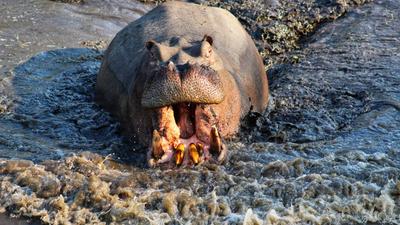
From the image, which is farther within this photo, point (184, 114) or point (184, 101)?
point (184, 114)

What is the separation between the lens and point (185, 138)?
6.54m

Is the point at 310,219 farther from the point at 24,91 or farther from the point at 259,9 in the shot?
the point at 259,9

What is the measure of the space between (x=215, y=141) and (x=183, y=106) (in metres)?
0.45

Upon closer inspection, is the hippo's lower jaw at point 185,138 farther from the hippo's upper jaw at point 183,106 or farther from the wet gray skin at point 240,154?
the wet gray skin at point 240,154

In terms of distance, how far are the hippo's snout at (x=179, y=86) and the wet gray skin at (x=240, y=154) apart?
0.70m

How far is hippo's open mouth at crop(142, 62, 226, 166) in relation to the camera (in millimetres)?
6068

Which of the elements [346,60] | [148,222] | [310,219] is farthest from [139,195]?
[346,60]

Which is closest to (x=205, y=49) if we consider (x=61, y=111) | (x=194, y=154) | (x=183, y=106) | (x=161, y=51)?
(x=161, y=51)

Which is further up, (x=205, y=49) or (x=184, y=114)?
(x=205, y=49)

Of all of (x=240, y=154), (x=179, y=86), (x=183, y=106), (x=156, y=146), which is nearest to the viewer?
(x=179, y=86)

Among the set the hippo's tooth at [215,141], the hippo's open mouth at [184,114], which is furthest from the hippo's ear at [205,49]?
the hippo's tooth at [215,141]

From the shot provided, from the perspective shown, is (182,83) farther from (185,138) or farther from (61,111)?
(61,111)

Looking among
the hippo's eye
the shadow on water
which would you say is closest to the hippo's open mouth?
the hippo's eye

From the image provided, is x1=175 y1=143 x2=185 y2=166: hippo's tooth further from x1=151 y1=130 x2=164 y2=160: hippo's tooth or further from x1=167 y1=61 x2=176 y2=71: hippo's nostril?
x1=167 y1=61 x2=176 y2=71: hippo's nostril
